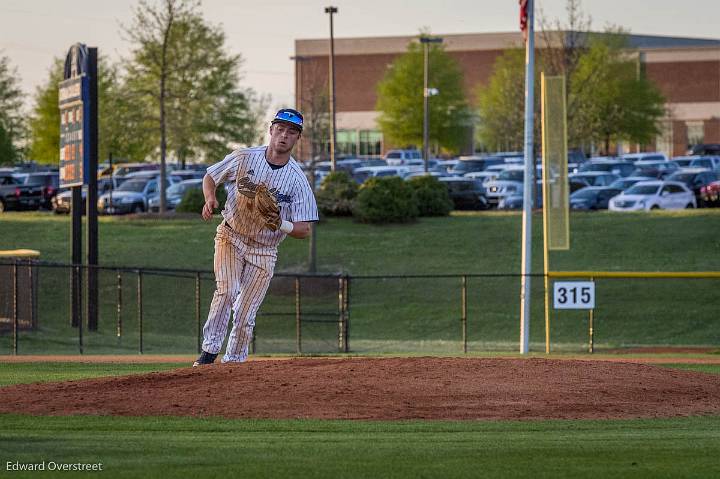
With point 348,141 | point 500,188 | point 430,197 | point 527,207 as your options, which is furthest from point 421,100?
point 527,207

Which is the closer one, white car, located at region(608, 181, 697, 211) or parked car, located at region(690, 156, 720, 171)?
white car, located at region(608, 181, 697, 211)

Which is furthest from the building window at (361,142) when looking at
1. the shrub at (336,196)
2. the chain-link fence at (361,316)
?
the chain-link fence at (361,316)

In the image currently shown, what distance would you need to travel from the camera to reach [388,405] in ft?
32.1

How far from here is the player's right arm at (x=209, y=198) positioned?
439 inches

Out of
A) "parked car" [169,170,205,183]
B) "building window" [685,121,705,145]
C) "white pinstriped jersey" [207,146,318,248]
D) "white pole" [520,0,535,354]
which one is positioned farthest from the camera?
"building window" [685,121,705,145]

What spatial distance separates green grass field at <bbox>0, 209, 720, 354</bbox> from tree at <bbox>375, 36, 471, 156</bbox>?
31070 millimetres

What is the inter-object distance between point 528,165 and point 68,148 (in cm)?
959

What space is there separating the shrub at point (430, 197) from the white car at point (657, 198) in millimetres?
6858

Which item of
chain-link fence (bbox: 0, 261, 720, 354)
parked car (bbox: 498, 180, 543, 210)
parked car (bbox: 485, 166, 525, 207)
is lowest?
chain-link fence (bbox: 0, 261, 720, 354)

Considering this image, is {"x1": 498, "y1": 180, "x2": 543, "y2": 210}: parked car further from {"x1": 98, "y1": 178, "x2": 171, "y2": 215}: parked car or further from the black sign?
the black sign

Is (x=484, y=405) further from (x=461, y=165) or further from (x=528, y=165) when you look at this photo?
(x=461, y=165)

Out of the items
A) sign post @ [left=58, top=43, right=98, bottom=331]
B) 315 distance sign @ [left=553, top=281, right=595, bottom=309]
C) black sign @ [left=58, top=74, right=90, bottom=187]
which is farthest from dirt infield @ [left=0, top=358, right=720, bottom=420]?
black sign @ [left=58, top=74, right=90, bottom=187]

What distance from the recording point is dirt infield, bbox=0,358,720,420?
961cm

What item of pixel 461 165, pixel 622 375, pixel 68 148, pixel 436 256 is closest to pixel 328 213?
pixel 436 256
